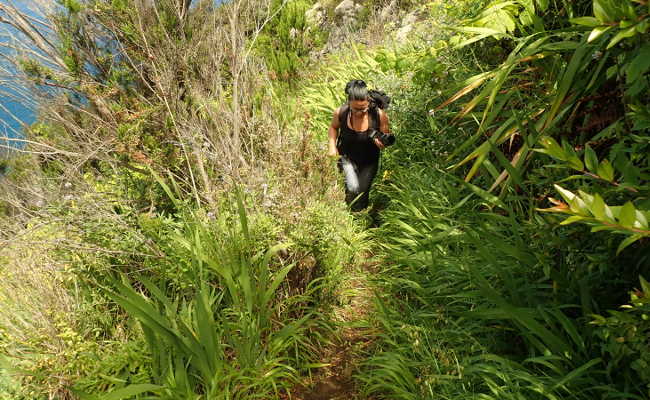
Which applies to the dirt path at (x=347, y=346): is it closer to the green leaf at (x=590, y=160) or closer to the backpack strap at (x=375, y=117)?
the backpack strap at (x=375, y=117)

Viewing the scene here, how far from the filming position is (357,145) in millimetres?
3834

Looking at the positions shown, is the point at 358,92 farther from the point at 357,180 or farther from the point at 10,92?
the point at 10,92

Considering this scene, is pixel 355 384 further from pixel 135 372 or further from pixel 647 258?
pixel 647 258

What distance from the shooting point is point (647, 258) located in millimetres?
1532

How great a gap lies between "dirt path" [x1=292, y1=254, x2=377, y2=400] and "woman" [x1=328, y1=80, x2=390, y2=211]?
2.91ft

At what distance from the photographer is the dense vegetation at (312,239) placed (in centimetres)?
169

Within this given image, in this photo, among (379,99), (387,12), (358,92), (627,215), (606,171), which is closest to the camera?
(627,215)

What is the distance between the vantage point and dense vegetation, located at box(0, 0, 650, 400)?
66.5 inches

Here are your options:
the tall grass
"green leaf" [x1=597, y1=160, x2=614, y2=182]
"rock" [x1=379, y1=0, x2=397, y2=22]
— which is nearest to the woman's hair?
the tall grass

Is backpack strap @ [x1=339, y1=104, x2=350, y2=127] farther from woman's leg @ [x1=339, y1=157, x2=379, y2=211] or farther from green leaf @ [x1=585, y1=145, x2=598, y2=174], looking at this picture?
green leaf @ [x1=585, y1=145, x2=598, y2=174]

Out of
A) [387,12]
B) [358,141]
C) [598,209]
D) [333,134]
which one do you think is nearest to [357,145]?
[358,141]

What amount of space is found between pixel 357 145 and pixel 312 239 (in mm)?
1480

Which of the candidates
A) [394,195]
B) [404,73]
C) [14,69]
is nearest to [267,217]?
[394,195]

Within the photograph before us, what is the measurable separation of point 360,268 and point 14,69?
2.94m
